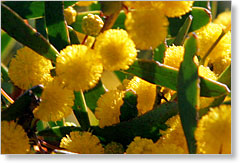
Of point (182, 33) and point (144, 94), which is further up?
point (182, 33)

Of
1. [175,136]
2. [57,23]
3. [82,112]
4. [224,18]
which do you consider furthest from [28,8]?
[224,18]

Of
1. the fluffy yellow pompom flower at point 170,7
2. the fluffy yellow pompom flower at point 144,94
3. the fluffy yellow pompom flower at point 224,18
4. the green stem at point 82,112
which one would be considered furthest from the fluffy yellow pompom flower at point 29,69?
the fluffy yellow pompom flower at point 224,18

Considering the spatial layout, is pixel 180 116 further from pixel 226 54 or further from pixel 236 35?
pixel 236 35

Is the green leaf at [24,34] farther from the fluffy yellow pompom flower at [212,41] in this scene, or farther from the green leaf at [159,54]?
the fluffy yellow pompom flower at [212,41]

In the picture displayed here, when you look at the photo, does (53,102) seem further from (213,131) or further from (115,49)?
(213,131)

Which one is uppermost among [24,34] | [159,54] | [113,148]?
[24,34]

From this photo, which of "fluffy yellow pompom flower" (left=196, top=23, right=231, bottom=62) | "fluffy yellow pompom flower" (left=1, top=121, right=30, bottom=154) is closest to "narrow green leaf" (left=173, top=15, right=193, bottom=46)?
"fluffy yellow pompom flower" (left=196, top=23, right=231, bottom=62)
